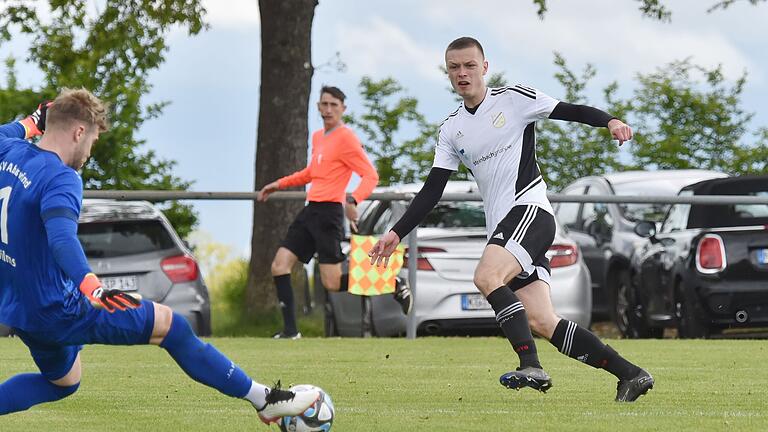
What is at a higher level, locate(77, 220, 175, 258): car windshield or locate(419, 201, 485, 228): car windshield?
locate(419, 201, 485, 228): car windshield

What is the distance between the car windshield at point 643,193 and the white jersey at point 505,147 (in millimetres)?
8910

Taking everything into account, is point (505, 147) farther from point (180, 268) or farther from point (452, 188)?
→ point (452, 188)

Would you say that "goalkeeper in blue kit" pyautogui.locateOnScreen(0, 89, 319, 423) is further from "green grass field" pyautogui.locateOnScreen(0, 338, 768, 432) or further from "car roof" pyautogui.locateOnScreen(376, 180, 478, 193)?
"car roof" pyautogui.locateOnScreen(376, 180, 478, 193)

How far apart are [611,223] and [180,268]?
6.14 m

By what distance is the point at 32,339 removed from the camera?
686 cm

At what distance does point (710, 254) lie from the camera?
1634 centimetres

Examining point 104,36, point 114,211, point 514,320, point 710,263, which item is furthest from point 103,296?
point 104,36

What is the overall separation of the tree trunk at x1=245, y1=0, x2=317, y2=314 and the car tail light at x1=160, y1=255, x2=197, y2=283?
4015 millimetres

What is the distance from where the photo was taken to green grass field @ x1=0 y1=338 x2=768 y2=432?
314 inches

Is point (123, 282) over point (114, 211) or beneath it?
beneath

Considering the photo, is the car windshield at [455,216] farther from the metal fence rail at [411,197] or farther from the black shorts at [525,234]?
the black shorts at [525,234]

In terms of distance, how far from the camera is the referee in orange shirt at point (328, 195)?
15.0 m

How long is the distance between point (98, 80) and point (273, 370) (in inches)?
618

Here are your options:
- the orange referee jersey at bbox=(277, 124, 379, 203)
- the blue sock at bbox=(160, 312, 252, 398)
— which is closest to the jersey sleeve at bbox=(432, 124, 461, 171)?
the blue sock at bbox=(160, 312, 252, 398)
